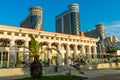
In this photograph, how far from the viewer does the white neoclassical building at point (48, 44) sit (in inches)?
1742

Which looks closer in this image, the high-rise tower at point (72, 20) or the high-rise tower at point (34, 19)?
the high-rise tower at point (34, 19)

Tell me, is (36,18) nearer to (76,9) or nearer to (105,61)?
(76,9)

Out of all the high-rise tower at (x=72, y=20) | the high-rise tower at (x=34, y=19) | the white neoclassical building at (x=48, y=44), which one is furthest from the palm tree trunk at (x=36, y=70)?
the high-rise tower at (x=72, y=20)

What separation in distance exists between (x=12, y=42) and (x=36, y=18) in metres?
98.7

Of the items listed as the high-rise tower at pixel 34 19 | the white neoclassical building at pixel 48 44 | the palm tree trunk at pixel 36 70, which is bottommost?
the palm tree trunk at pixel 36 70

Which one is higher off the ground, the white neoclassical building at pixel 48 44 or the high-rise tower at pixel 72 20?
the high-rise tower at pixel 72 20

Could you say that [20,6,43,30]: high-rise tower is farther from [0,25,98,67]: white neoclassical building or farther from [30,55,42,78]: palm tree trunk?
[30,55,42,78]: palm tree trunk

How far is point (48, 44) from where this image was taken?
5941cm

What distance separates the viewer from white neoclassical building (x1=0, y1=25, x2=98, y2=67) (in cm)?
4424

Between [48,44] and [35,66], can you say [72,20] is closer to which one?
[48,44]

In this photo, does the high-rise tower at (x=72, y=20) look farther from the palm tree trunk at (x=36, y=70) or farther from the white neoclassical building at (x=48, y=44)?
the palm tree trunk at (x=36, y=70)

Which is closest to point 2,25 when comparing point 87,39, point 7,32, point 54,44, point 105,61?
point 7,32

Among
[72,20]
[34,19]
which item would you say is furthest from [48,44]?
[72,20]

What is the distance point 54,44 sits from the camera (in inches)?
2542
